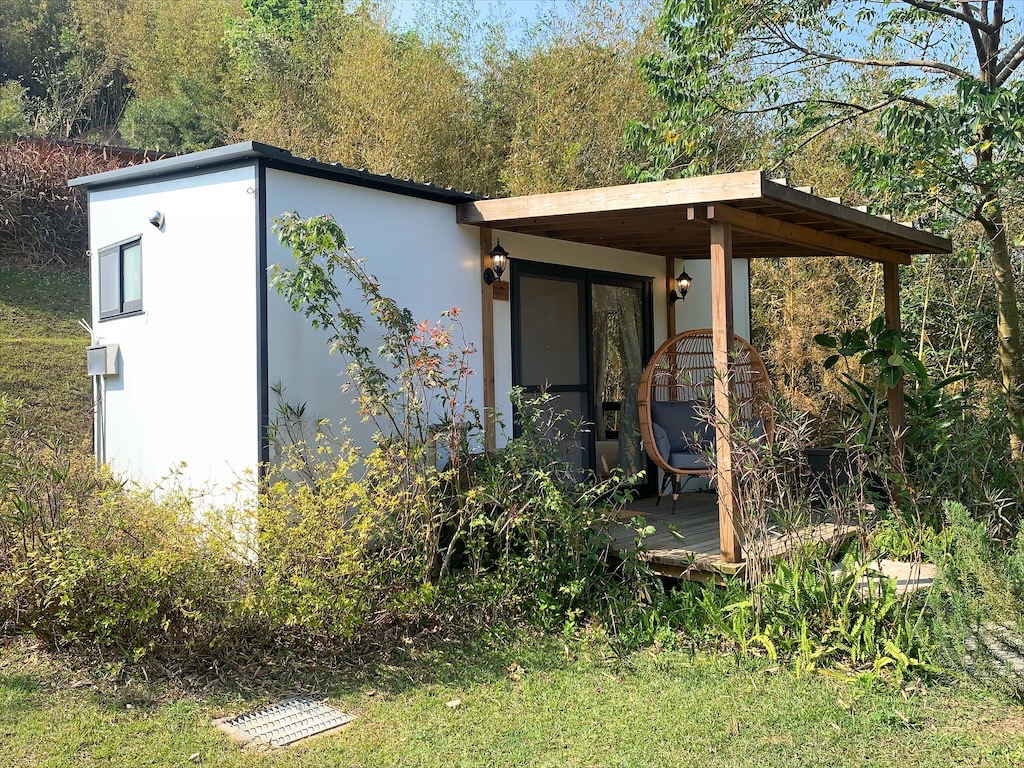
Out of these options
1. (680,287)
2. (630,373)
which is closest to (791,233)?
(630,373)

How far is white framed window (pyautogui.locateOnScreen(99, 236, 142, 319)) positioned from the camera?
6.62 metres

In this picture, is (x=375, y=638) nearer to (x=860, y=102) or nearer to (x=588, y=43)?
(x=860, y=102)

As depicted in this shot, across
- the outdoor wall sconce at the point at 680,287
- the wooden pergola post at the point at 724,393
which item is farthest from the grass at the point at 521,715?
the outdoor wall sconce at the point at 680,287

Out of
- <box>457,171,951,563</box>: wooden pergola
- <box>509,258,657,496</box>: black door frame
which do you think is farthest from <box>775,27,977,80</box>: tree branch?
<box>509,258,657,496</box>: black door frame

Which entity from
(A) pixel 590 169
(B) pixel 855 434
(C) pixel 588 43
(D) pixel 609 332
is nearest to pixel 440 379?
(B) pixel 855 434

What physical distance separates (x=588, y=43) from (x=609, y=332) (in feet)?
18.5

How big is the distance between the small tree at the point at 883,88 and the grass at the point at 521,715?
454cm

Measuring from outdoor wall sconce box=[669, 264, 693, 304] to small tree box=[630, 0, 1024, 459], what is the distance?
1022 millimetres

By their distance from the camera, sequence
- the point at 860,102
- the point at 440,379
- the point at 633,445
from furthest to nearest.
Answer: the point at 860,102
the point at 633,445
the point at 440,379

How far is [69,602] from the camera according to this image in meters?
4.29

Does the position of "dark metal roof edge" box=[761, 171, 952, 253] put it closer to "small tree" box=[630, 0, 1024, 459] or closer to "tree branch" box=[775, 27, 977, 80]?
"small tree" box=[630, 0, 1024, 459]

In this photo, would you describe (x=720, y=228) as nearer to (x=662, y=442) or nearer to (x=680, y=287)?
(x=662, y=442)

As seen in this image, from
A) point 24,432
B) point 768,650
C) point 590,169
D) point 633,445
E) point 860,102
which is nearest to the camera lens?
point 768,650

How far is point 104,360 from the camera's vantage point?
6926 millimetres
